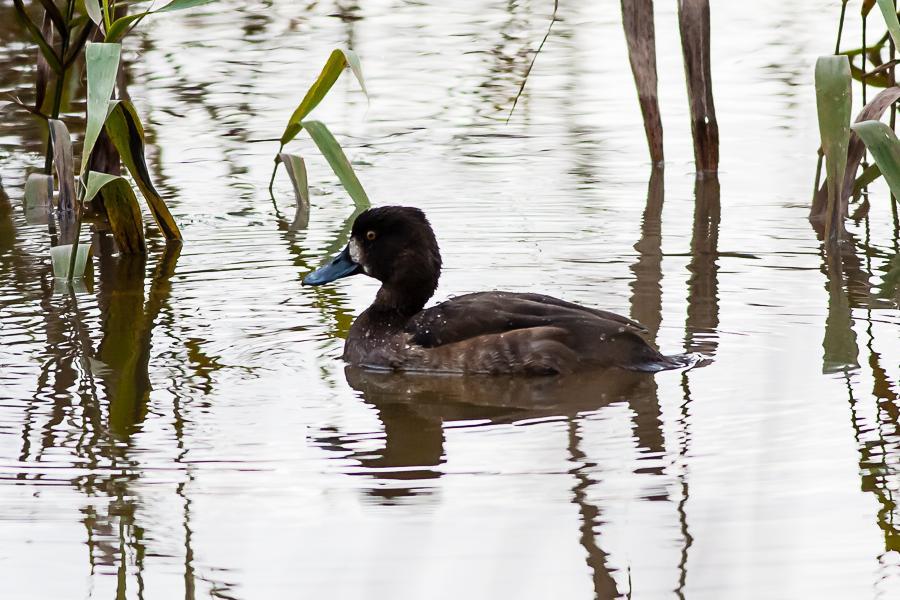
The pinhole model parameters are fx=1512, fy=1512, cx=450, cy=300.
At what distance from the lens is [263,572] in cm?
426

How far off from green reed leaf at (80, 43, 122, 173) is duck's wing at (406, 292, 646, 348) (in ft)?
5.35

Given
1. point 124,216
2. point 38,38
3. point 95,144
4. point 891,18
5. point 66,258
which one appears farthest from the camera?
point 95,144

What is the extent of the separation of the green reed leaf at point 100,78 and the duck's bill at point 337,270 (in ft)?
3.79

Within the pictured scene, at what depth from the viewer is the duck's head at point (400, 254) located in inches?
268

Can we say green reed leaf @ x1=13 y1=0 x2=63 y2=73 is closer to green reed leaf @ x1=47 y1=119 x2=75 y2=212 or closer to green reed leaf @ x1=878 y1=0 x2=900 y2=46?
green reed leaf @ x1=47 y1=119 x2=75 y2=212

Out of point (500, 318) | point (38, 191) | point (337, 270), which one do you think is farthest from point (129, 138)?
point (500, 318)

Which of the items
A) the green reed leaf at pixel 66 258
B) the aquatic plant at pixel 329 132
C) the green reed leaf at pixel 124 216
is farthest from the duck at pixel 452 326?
the green reed leaf at pixel 124 216

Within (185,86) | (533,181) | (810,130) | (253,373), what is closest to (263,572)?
(253,373)

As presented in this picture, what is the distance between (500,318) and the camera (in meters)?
6.33

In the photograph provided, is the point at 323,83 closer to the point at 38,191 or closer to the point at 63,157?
the point at 63,157

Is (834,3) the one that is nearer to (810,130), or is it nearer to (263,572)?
(810,130)

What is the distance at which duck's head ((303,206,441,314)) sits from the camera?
268 inches

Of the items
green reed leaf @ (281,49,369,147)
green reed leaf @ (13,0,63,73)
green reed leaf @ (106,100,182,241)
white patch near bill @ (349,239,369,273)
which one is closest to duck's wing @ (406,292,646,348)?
white patch near bill @ (349,239,369,273)

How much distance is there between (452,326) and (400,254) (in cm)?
54
